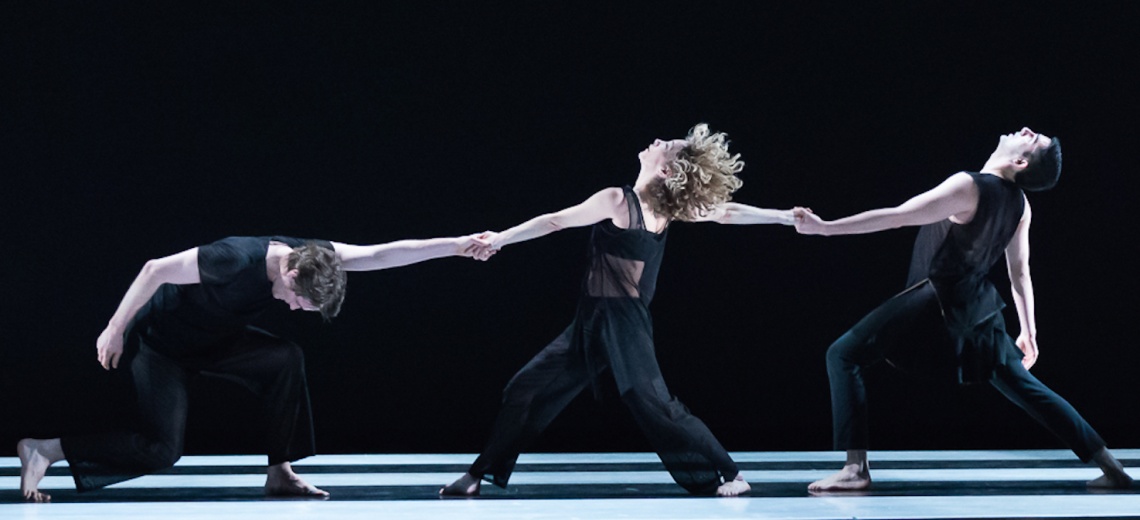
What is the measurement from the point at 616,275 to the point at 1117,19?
10.3 feet

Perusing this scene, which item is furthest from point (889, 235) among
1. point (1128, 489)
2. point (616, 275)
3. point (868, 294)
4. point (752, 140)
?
point (616, 275)

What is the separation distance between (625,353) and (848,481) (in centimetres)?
85

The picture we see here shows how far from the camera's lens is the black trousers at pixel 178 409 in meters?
3.63

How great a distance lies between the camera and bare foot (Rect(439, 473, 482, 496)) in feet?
12.4

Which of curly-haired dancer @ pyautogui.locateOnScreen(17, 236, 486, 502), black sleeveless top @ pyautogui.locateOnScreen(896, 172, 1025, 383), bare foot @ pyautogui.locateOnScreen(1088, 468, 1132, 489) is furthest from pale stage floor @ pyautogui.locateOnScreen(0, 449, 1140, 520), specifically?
black sleeveless top @ pyautogui.locateOnScreen(896, 172, 1025, 383)

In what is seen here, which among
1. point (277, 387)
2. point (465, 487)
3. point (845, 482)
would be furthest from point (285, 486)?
point (845, 482)

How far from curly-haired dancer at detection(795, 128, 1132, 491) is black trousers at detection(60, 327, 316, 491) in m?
1.67

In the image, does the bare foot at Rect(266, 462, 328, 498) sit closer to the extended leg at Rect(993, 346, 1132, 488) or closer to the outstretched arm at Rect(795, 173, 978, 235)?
the outstretched arm at Rect(795, 173, 978, 235)

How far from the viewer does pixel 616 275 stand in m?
3.77

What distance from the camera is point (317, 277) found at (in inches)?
138

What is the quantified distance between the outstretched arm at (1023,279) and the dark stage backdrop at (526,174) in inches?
52.1

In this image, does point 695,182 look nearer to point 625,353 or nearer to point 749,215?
point 749,215

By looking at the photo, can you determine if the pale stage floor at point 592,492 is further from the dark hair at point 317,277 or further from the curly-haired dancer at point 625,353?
the dark hair at point 317,277

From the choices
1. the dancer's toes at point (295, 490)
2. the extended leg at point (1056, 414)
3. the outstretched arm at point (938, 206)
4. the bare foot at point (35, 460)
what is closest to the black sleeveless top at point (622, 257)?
the outstretched arm at point (938, 206)
